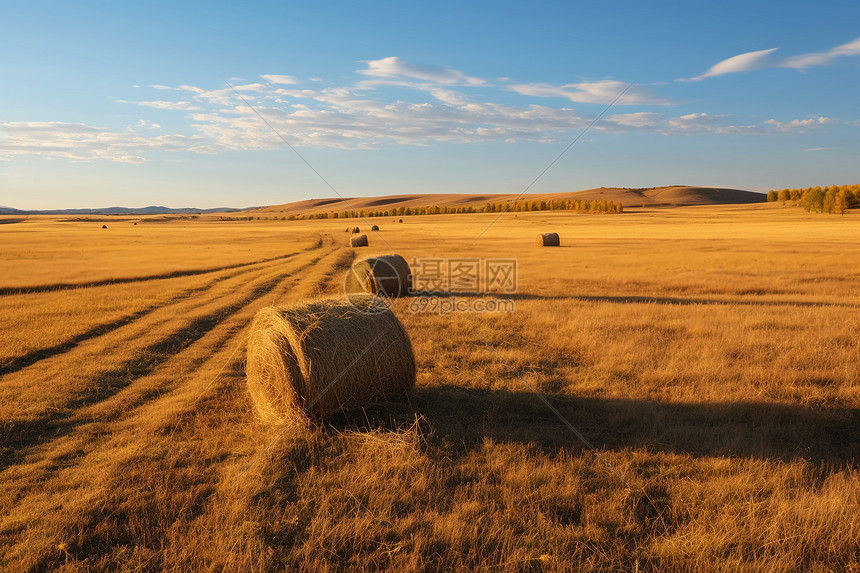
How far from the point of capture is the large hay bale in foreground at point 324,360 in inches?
283

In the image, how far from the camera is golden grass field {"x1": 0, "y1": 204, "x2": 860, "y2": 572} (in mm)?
4477

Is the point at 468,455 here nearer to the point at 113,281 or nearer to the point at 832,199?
the point at 113,281

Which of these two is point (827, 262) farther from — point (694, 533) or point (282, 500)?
point (282, 500)

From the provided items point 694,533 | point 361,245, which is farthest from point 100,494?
point 361,245

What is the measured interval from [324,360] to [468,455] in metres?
2.59

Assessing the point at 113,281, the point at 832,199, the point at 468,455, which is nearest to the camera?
the point at 468,455

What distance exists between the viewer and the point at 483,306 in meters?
16.4

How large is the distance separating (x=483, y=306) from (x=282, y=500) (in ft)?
38.7

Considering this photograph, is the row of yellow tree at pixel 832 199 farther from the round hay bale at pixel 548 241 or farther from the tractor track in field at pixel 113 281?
the tractor track in field at pixel 113 281

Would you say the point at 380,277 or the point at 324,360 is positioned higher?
the point at 380,277

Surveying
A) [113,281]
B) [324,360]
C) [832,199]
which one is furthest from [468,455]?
[832,199]

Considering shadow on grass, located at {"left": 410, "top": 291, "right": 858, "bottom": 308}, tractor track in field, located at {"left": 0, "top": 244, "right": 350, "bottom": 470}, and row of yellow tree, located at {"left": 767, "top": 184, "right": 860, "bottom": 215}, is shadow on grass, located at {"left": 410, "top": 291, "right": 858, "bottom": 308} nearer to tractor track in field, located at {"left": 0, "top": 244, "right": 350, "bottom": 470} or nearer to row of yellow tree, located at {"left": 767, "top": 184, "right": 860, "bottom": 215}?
tractor track in field, located at {"left": 0, "top": 244, "right": 350, "bottom": 470}

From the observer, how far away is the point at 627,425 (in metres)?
7.06

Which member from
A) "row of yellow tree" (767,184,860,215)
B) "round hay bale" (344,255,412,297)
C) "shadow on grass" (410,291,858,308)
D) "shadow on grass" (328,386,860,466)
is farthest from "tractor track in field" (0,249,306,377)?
"row of yellow tree" (767,184,860,215)
